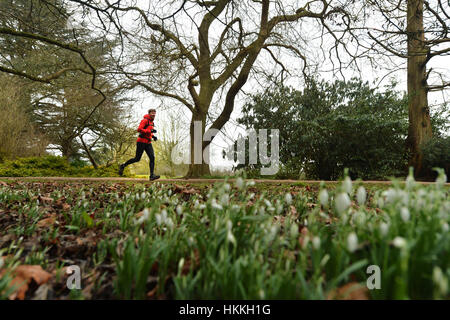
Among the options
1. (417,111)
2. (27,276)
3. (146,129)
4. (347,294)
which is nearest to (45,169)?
(146,129)

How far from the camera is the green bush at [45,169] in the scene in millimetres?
11180

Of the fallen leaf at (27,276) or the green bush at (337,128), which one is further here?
the green bush at (337,128)

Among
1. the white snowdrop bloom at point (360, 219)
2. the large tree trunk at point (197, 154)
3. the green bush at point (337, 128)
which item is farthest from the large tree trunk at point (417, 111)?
the white snowdrop bloom at point (360, 219)

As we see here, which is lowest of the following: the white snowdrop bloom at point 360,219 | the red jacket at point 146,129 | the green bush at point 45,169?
the white snowdrop bloom at point 360,219

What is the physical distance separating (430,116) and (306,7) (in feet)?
23.1

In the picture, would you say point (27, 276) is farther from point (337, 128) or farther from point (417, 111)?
point (417, 111)

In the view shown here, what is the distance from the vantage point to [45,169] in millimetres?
12211

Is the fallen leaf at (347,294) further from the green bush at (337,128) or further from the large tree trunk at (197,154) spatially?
the large tree trunk at (197,154)

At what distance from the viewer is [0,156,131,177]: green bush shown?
11.2 meters

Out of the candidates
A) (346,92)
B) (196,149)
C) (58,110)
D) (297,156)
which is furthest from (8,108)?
(346,92)

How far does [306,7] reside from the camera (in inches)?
459

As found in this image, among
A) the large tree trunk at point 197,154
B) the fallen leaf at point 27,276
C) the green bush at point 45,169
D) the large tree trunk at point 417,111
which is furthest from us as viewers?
the large tree trunk at point 197,154

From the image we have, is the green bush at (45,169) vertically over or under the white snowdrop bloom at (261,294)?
over

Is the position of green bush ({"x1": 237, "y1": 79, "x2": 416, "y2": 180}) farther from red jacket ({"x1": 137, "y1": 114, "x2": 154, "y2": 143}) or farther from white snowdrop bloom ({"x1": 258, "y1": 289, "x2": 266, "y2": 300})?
white snowdrop bloom ({"x1": 258, "y1": 289, "x2": 266, "y2": 300})
